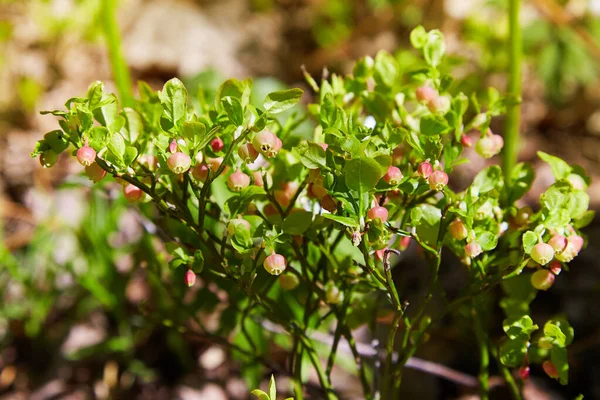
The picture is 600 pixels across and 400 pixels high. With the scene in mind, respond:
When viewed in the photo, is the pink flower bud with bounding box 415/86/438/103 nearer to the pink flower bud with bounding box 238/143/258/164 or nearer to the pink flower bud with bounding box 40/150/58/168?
the pink flower bud with bounding box 238/143/258/164

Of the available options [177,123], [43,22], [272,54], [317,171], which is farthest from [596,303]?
[43,22]

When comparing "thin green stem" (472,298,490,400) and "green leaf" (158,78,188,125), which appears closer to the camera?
"green leaf" (158,78,188,125)

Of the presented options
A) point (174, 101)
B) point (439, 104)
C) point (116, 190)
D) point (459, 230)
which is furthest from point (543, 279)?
point (116, 190)

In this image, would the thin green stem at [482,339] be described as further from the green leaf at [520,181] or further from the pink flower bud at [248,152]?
the pink flower bud at [248,152]

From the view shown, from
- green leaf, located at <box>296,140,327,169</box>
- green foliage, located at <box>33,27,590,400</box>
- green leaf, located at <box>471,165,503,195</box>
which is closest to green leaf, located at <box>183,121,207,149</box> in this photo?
green foliage, located at <box>33,27,590,400</box>

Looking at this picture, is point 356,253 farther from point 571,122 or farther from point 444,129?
point 571,122

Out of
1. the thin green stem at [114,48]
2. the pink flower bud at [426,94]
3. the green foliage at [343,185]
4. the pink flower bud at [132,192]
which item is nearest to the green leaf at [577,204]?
the green foliage at [343,185]
